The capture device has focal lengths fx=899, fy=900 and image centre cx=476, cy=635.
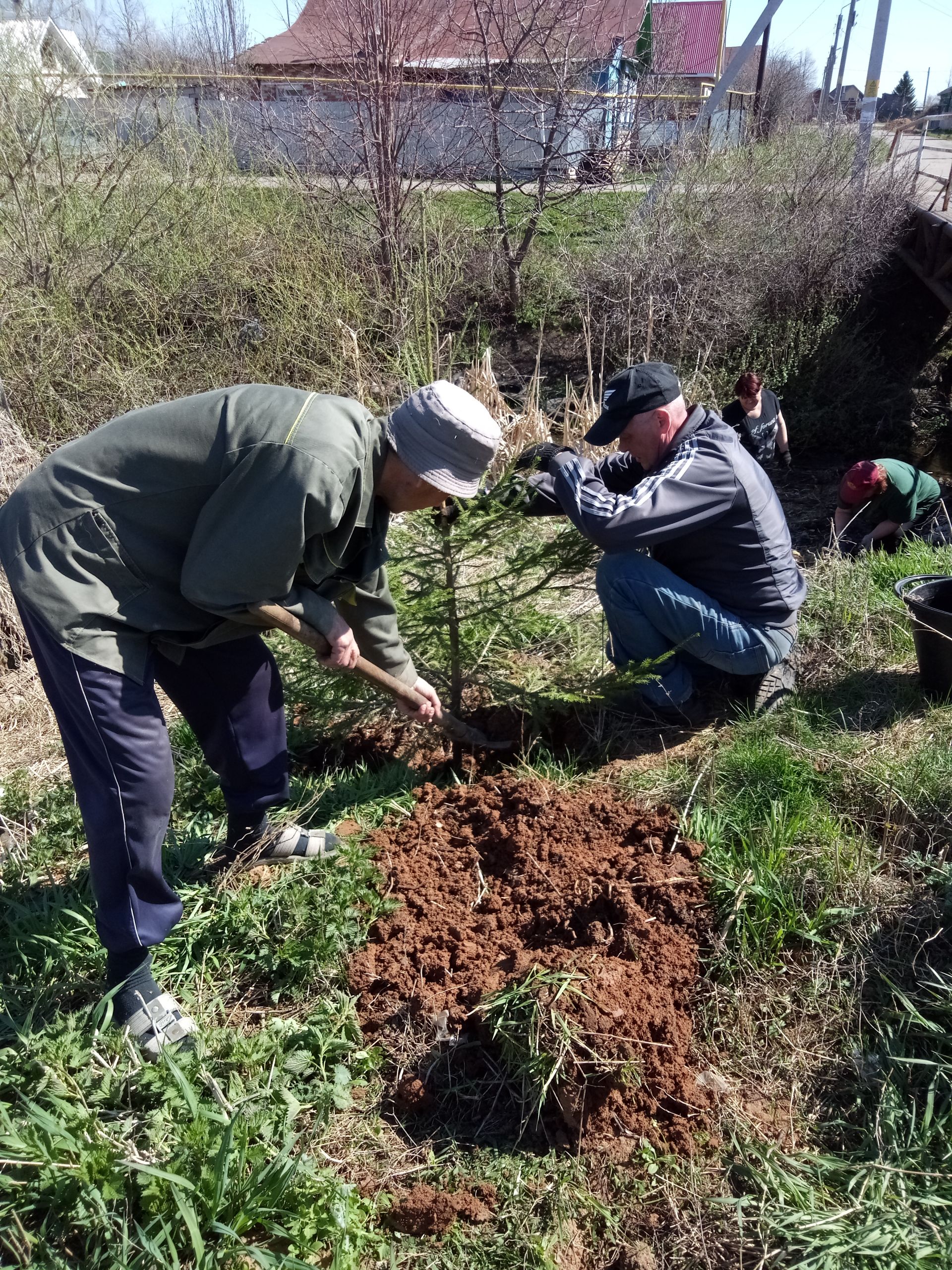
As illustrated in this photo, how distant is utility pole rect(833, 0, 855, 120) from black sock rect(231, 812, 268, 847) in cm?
1599

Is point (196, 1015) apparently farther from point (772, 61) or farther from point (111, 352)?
point (772, 61)

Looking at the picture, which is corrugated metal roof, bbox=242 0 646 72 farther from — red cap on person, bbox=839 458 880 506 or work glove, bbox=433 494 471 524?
work glove, bbox=433 494 471 524

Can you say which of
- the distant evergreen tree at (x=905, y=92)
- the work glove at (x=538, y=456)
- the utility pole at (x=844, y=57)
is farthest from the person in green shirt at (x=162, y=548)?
the distant evergreen tree at (x=905, y=92)

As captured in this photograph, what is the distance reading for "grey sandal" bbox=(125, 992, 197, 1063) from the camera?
2369 mm

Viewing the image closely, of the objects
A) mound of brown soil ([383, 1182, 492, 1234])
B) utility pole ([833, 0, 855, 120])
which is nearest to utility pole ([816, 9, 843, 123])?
utility pole ([833, 0, 855, 120])

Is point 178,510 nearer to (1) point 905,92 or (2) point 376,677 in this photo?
(2) point 376,677

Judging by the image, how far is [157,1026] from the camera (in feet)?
7.86

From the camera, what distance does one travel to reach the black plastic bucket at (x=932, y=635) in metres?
3.45

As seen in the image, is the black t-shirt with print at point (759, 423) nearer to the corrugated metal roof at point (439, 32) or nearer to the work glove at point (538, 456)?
the work glove at point (538, 456)

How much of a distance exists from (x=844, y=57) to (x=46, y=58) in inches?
960

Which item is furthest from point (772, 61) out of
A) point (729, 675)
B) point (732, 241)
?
point (729, 675)

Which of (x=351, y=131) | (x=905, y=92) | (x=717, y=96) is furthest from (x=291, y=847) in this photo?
(x=905, y=92)

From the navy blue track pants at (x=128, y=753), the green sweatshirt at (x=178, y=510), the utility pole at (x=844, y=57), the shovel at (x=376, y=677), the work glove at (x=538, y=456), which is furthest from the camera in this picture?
the utility pole at (x=844, y=57)

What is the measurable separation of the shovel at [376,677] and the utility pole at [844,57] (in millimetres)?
15190
